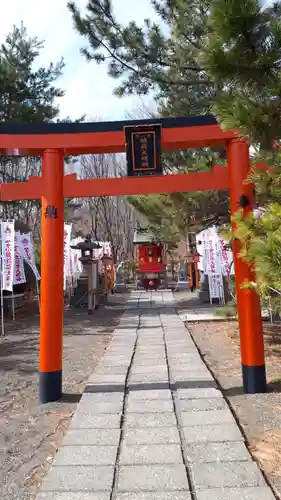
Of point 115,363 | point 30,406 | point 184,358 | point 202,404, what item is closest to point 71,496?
point 202,404

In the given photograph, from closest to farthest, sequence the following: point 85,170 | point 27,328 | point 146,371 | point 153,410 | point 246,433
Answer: point 246,433 → point 153,410 → point 146,371 → point 27,328 → point 85,170

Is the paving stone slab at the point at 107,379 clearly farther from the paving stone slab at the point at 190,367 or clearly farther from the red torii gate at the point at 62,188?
the paving stone slab at the point at 190,367

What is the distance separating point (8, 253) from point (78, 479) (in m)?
7.56

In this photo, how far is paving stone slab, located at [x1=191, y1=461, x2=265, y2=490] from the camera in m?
2.43

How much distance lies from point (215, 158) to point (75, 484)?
200 inches

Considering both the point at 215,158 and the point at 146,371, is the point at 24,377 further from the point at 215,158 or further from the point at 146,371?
the point at 215,158

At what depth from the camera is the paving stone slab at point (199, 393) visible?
4070mm

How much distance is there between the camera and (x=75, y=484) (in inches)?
97.2

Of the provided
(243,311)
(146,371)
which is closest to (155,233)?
(146,371)

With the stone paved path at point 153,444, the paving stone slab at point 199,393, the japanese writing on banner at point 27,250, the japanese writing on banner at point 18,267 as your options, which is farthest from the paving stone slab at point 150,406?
the japanese writing on banner at point 27,250

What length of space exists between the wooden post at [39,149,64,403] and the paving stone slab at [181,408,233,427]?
54.9 inches

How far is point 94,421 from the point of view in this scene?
350cm

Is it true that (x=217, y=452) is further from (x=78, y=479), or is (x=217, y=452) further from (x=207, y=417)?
(x=78, y=479)

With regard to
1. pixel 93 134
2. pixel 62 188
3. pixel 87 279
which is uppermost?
pixel 93 134
